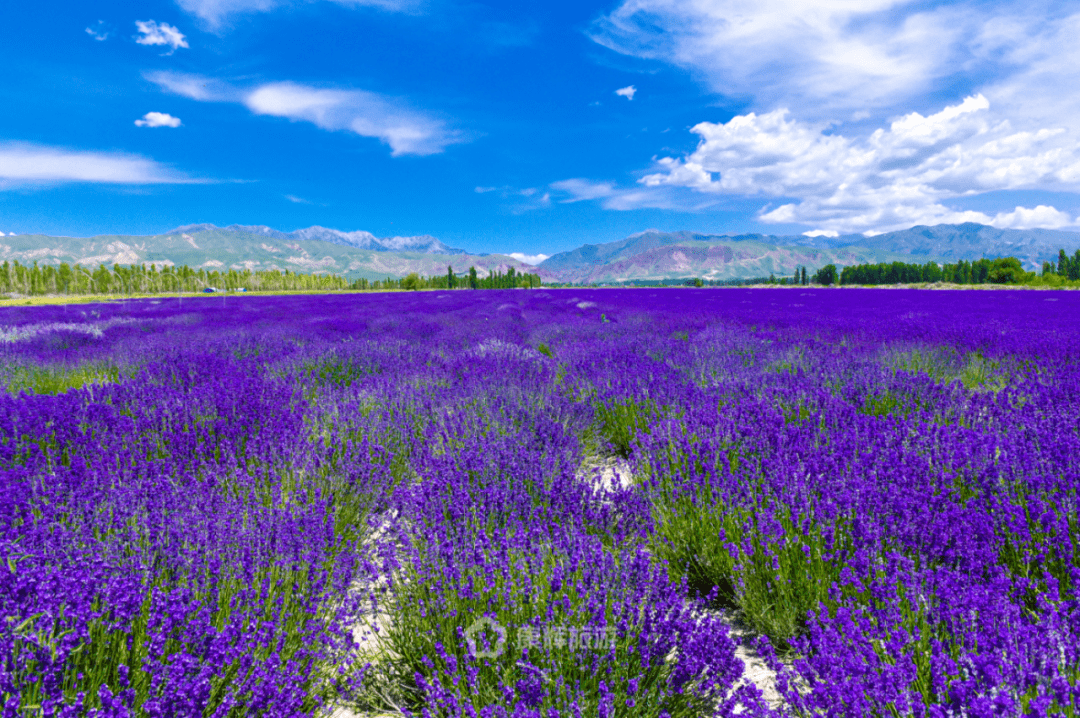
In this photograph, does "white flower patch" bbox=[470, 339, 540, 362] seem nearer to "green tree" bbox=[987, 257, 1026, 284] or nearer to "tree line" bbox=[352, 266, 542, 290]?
"green tree" bbox=[987, 257, 1026, 284]

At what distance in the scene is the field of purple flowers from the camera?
1249 mm

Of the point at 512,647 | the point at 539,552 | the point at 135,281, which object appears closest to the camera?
the point at 512,647

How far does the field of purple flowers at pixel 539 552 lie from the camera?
1249 millimetres

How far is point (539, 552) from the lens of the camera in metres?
1.75

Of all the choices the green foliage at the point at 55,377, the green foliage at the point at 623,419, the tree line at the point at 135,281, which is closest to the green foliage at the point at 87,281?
the tree line at the point at 135,281

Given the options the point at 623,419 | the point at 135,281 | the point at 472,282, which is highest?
the point at 472,282

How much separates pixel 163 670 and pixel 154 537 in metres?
0.81

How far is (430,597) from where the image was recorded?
170cm

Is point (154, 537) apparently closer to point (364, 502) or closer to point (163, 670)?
point (163, 670)

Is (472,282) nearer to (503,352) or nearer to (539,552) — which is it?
(503,352)

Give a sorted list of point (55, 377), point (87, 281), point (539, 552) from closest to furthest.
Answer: point (539, 552) < point (55, 377) < point (87, 281)

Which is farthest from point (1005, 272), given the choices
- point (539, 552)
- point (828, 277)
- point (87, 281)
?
point (87, 281)

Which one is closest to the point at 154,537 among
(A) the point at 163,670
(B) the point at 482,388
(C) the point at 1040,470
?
(A) the point at 163,670

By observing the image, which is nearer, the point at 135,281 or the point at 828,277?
the point at 135,281
